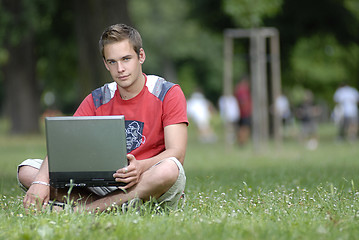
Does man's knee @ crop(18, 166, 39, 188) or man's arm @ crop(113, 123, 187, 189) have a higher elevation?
man's arm @ crop(113, 123, 187, 189)

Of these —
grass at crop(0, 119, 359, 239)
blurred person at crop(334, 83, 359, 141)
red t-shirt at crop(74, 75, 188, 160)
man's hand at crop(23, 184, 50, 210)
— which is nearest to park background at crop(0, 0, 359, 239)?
grass at crop(0, 119, 359, 239)

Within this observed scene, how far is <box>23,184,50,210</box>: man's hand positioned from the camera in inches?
181

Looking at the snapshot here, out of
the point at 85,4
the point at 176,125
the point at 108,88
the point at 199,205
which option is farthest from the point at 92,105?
the point at 85,4

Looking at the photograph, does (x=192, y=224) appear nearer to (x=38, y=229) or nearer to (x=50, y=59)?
(x=38, y=229)

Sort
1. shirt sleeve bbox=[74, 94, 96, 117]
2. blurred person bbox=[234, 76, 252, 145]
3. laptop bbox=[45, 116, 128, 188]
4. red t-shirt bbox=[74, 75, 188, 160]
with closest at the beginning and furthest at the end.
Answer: laptop bbox=[45, 116, 128, 188]
red t-shirt bbox=[74, 75, 188, 160]
shirt sleeve bbox=[74, 94, 96, 117]
blurred person bbox=[234, 76, 252, 145]

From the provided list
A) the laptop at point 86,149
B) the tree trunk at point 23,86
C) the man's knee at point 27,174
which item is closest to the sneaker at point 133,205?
the laptop at point 86,149

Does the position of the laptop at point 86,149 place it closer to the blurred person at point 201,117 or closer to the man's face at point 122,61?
Result: the man's face at point 122,61

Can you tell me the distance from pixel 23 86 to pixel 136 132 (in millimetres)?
23487

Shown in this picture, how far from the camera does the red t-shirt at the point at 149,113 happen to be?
498 cm

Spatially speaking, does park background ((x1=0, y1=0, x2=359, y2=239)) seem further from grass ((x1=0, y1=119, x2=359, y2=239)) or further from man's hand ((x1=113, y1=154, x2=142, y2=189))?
man's hand ((x1=113, y1=154, x2=142, y2=189))

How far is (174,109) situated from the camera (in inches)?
195

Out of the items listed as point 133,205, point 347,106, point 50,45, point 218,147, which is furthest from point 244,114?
point 133,205

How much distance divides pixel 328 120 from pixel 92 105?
62006mm

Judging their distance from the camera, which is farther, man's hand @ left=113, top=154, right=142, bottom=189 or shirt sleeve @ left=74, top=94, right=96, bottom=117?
shirt sleeve @ left=74, top=94, right=96, bottom=117
